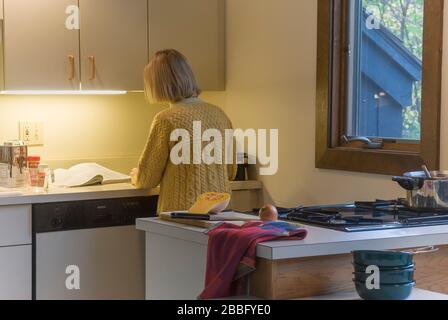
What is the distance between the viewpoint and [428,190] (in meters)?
2.67

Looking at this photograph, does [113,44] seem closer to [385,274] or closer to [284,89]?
[284,89]

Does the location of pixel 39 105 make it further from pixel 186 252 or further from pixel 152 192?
pixel 186 252

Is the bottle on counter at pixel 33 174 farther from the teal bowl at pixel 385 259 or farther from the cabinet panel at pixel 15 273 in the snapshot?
the teal bowl at pixel 385 259

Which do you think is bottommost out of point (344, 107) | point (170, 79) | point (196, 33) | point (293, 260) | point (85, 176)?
point (293, 260)

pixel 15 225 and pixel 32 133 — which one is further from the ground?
pixel 32 133

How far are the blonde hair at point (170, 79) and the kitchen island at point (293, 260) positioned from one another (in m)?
1.04

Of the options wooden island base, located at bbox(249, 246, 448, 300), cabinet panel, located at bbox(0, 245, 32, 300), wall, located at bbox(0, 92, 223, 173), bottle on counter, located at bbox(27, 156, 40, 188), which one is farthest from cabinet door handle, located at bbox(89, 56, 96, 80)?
wooden island base, located at bbox(249, 246, 448, 300)

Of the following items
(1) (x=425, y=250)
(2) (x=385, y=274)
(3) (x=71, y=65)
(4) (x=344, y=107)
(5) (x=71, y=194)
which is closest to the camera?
(2) (x=385, y=274)

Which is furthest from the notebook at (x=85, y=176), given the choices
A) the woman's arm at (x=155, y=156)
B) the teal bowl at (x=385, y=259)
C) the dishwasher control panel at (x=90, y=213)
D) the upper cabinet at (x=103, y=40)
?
the teal bowl at (x=385, y=259)

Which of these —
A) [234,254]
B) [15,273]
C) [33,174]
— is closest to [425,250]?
[234,254]

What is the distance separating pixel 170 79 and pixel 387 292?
1.80 meters

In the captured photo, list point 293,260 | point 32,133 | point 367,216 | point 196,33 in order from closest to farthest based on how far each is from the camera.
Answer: point 293,260
point 367,216
point 32,133
point 196,33

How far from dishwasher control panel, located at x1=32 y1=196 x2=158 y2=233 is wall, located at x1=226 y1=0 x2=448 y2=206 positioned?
689 mm

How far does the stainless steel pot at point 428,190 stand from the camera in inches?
105
